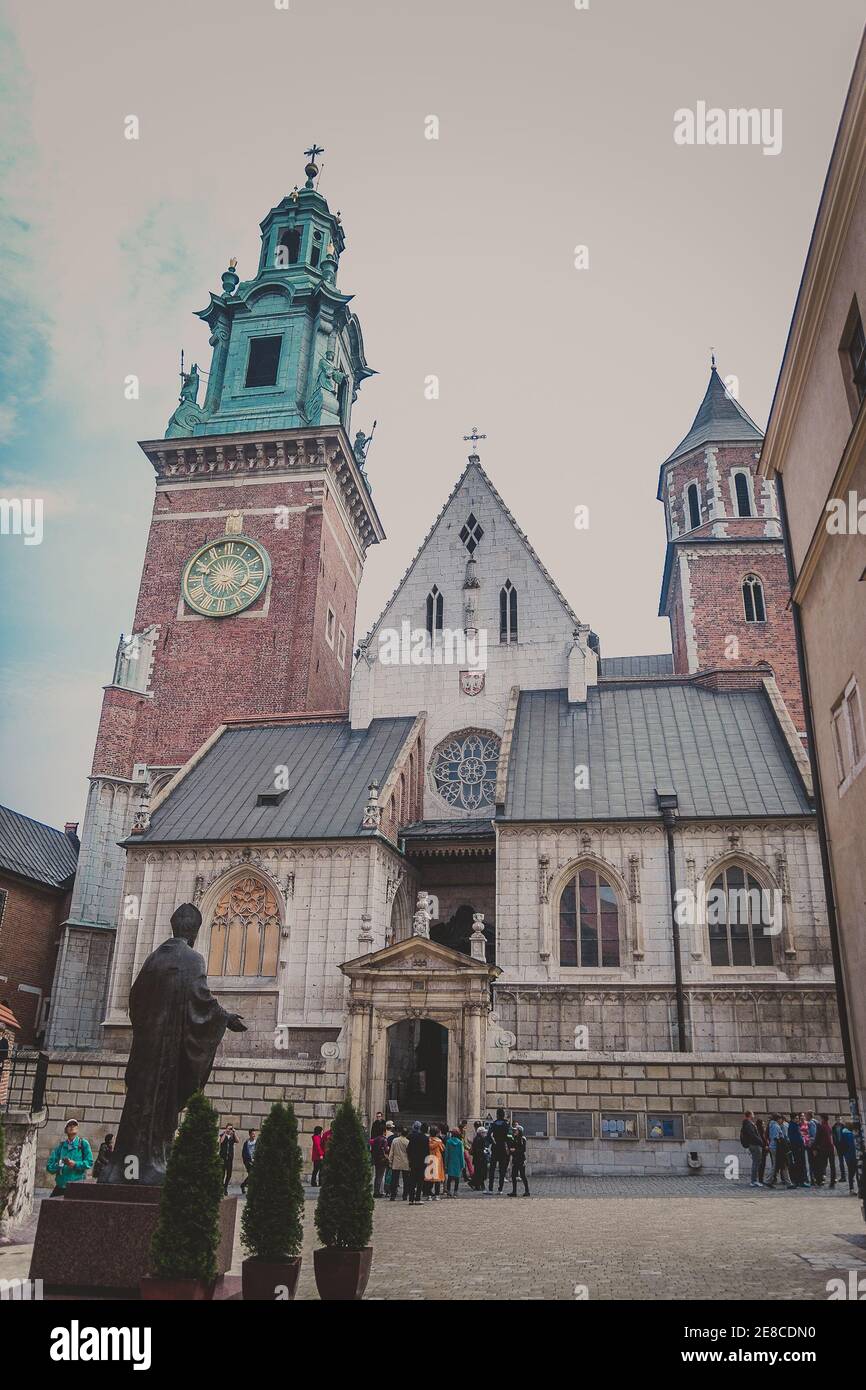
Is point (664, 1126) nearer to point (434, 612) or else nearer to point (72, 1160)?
point (72, 1160)

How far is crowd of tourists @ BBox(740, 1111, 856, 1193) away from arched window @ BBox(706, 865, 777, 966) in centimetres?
565

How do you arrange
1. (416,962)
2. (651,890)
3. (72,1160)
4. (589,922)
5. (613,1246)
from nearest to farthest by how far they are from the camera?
(613,1246) → (72,1160) → (416,962) → (651,890) → (589,922)

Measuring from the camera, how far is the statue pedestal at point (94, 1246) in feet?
33.5

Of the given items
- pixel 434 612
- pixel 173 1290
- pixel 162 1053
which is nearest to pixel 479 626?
pixel 434 612

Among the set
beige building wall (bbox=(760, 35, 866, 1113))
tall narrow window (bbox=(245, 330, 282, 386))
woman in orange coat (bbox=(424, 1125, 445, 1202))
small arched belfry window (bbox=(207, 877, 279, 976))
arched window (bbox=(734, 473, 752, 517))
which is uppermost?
tall narrow window (bbox=(245, 330, 282, 386))

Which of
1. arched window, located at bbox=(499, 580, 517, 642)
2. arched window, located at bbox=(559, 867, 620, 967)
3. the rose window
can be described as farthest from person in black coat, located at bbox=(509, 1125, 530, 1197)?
arched window, located at bbox=(499, 580, 517, 642)

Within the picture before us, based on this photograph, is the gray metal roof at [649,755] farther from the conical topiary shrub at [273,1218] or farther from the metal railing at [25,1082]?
the conical topiary shrub at [273,1218]

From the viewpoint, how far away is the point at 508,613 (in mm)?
39500

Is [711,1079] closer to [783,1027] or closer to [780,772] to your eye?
[783,1027]

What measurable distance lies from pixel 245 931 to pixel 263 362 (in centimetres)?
3165

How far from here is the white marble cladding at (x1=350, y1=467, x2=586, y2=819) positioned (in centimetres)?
3812

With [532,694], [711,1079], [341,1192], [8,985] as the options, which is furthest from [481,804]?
[341,1192]

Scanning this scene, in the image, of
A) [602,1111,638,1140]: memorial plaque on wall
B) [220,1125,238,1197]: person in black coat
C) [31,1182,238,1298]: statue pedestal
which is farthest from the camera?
[602,1111,638,1140]: memorial plaque on wall

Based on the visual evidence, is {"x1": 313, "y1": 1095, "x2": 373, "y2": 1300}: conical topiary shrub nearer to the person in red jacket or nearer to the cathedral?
the person in red jacket
